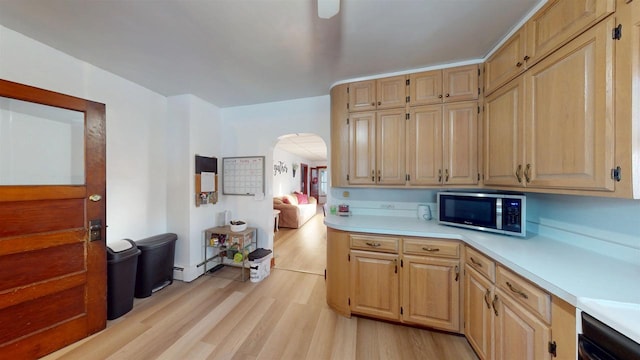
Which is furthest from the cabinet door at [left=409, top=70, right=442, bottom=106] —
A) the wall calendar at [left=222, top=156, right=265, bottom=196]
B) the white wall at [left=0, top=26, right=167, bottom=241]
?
the white wall at [left=0, top=26, right=167, bottom=241]

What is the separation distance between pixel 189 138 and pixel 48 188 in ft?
4.47

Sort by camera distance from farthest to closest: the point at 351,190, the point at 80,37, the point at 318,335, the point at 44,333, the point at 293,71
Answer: the point at 351,190, the point at 293,71, the point at 318,335, the point at 80,37, the point at 44,333

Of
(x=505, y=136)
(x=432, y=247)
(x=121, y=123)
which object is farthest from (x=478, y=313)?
(x=121, y=123)

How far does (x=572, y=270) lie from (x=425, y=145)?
1.32 metres

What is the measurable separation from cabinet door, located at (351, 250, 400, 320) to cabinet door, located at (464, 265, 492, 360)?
20.2 inches

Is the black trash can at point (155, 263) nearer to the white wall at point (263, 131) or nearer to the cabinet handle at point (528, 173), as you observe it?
the white wall at point (263, 131)

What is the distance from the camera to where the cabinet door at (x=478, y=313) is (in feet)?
4.68

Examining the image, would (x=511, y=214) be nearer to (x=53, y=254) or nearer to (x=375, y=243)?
(x=375, y=243)

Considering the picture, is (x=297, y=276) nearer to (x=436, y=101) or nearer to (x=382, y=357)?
(x=382, y=357)

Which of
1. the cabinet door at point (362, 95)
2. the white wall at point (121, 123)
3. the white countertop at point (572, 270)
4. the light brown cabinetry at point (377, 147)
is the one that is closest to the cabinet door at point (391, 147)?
the light brown cabinetry at point (377, 147)

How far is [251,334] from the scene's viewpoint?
1.87 meters

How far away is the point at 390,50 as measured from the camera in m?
1.86

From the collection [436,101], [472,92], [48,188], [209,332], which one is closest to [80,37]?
[48,188]

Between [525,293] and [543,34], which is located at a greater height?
[543,34]
